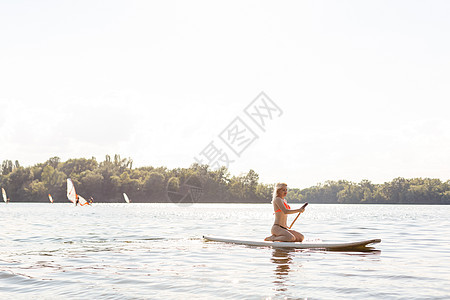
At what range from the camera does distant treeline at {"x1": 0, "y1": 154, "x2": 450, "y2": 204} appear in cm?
13050

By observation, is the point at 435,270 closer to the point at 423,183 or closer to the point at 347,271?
the point at 347,271

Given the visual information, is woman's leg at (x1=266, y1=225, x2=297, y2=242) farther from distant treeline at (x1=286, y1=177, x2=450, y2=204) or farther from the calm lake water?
distant treeline at (x1=286, y1=177, x2=450, y2=204)

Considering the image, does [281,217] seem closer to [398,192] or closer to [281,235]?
[281,235]

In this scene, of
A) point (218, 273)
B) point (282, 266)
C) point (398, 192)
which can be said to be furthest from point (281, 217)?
point (398, 192)

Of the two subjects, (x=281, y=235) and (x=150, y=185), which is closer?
(x=281, y=235)

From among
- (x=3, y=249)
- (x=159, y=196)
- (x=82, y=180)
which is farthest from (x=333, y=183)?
(x=3, y=249)

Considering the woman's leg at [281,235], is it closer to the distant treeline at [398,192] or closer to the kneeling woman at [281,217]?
the kneeling woman at [281,217]

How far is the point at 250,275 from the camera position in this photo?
9.89 meters

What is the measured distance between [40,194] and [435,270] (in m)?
130

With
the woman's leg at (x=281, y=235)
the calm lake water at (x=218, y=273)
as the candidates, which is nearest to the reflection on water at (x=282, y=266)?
the calm lake water at (x=218, y=273)

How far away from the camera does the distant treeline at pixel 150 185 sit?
428 feet

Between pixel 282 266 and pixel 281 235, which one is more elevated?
pixel 281 235

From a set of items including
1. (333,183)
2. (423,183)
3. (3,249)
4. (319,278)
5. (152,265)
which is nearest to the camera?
(319,278)

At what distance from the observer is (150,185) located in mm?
140125
